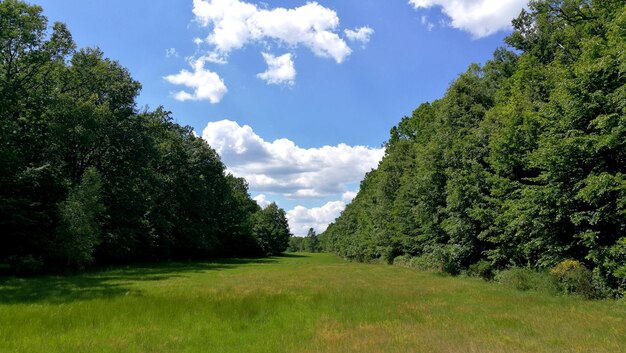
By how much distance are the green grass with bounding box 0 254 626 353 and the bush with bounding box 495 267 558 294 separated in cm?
245

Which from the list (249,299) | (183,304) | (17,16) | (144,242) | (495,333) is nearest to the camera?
(495,333)

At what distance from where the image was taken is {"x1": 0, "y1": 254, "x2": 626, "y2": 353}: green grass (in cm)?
1109

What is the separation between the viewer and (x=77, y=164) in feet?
148

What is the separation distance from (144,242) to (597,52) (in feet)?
174

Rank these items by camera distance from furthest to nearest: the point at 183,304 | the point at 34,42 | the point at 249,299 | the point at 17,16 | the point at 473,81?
1. the point at 473,81
2. the point at 34,42
3. the point at 17,16
4. the point at 249,299
5. the point at 183,304

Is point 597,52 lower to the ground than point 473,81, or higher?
lower

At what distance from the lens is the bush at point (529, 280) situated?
23516mm

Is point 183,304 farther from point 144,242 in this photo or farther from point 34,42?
point 144,242

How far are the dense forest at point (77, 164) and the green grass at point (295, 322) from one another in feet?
42.1

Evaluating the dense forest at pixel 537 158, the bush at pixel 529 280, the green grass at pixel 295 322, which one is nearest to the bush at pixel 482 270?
the dense forest at pixel 537 158

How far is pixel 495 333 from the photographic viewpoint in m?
12.9

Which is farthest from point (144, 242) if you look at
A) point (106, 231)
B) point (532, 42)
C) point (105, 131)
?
point (532, 42)

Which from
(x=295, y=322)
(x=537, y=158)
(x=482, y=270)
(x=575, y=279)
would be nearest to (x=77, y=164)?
(x=295, y=322)

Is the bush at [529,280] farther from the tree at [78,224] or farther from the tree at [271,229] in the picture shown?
the tree at [271,229]
